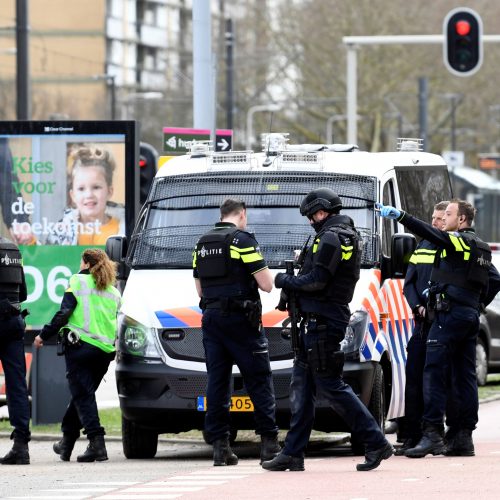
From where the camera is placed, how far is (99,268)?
1335 cm

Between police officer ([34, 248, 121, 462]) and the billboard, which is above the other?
the billboard

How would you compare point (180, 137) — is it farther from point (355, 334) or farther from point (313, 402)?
point (313, 402)

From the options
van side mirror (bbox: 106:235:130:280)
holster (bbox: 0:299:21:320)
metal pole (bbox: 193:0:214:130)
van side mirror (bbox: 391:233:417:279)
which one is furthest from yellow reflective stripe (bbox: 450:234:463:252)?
metal pole (bbox: 193:0:214:130)

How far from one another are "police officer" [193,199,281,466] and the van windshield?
1248 millimetres

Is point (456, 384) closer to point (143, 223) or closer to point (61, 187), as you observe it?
point (143, 223)

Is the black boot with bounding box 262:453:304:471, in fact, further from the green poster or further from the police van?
the green poster

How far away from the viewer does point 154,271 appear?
1329cm

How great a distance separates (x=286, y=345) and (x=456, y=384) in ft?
4.14

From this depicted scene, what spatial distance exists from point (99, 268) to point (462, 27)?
1601cm

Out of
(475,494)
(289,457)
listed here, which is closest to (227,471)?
(289,457)

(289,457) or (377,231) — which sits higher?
(377,231)

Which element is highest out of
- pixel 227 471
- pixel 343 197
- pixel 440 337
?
pixel 343 197

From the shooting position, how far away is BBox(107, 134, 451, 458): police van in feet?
41.7

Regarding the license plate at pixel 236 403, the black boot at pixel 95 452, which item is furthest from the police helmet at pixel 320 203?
the black boot at pixel 95 452
